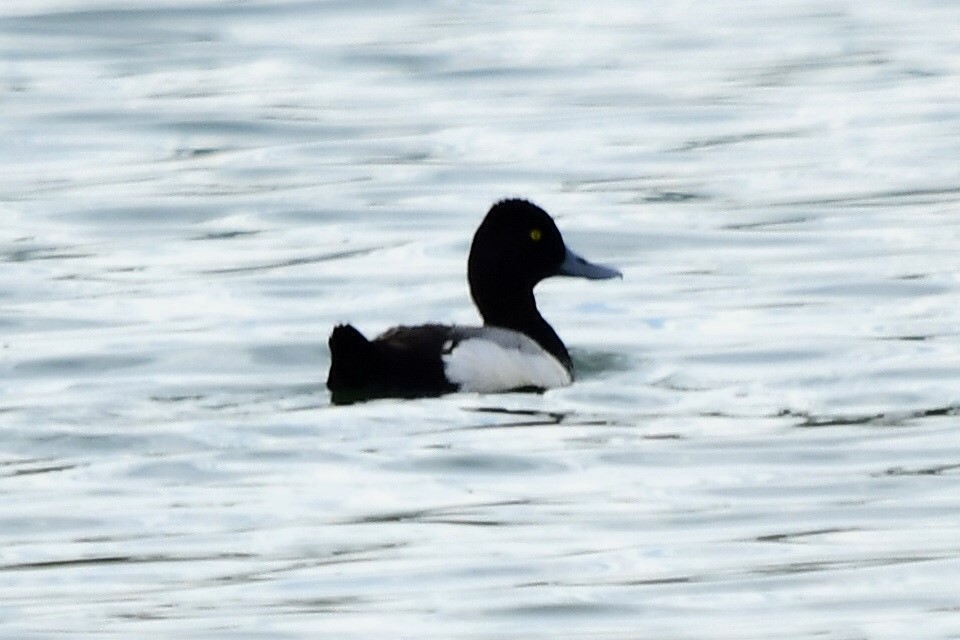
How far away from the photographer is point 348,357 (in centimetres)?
1146

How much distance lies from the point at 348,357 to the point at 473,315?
381 cm

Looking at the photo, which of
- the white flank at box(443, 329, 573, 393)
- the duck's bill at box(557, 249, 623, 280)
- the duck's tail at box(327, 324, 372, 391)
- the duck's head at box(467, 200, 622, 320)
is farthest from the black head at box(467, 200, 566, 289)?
the duck's tail at box(327, 324, 372, 391)

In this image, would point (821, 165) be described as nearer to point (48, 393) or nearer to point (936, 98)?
point (936, 98)

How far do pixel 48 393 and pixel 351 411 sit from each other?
1.62m

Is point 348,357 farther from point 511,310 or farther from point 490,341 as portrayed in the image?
point 511,310

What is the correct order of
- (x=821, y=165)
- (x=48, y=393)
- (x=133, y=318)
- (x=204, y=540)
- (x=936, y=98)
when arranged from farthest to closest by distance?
1. (x=936, y=98)
2. (x=821, y=165)
3. (x=133, y=318)
4. (x=48, y=393)
5. (x=204, y=540)

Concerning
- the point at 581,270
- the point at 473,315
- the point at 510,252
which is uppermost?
the point at 510,252

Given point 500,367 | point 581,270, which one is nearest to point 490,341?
point 500,367

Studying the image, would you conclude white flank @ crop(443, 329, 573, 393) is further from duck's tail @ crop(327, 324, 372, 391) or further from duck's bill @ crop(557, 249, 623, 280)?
duck's bill @ crop(557, 249, 623, 280)

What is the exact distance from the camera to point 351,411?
1171 cm

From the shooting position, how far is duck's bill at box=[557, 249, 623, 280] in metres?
13.5

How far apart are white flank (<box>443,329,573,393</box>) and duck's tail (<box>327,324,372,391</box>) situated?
1.57 feet

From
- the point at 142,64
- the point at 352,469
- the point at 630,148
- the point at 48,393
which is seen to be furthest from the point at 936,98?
the point at 352,469

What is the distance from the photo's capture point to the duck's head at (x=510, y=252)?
1328 cm
